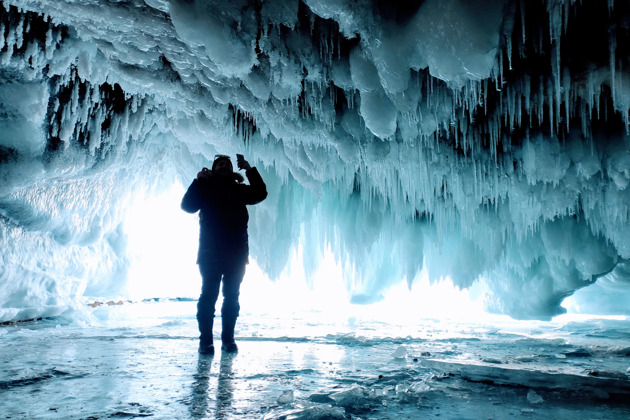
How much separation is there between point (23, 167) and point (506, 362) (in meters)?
4.80

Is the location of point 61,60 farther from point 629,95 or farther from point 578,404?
point 629,95

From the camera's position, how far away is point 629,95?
110 inches

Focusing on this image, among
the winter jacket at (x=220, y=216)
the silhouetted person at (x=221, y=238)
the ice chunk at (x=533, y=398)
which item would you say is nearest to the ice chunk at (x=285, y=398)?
the ice chunk at (x=533, y=398)

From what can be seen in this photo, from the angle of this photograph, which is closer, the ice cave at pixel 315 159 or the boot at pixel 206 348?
the ice cave at pixel 315 159

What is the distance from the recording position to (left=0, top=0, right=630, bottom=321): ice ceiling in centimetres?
241

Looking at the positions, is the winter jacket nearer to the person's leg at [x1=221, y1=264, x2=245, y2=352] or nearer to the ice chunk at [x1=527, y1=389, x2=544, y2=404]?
the person's leg at [x1=221, y1=264, x2=245, y2=352]

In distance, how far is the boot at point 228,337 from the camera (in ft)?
7.86

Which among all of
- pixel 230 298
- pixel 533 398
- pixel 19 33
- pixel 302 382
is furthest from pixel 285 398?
pixel 19 33

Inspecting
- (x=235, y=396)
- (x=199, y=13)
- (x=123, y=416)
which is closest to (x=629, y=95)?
(x=199, y=13)

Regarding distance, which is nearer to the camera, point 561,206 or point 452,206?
point 561,206

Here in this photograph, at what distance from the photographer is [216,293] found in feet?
8.31

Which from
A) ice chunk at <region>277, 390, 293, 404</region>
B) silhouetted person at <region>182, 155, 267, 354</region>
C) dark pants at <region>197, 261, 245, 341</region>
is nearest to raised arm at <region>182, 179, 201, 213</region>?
silhouetted person at <region>182, 155, 267, 354</region>

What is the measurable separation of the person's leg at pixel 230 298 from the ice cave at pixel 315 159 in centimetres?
16

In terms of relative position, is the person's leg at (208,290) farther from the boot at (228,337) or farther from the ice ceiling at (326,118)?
the ice ceiling at (326,118)
